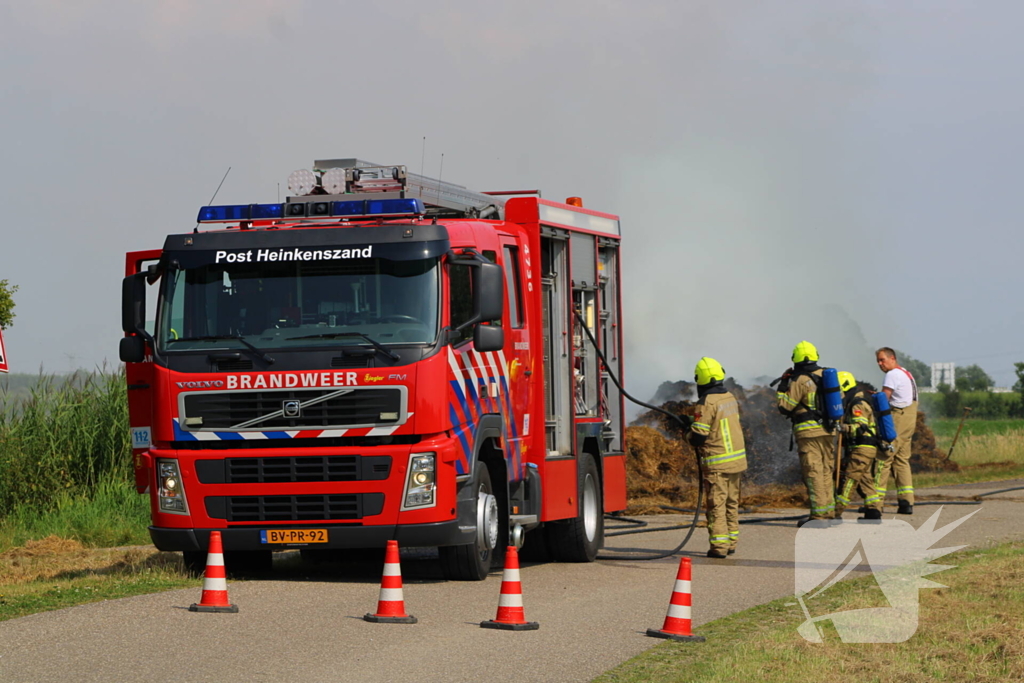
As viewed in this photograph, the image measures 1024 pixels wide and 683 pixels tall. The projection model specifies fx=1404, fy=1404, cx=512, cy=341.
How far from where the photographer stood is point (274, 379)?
11.2 metres

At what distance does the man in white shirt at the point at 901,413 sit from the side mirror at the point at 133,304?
10279 mm

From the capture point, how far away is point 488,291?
11.3m

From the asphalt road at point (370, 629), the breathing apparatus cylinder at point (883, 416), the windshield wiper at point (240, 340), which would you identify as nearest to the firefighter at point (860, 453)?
the breathing apparatus cylinder at point (883, 416)

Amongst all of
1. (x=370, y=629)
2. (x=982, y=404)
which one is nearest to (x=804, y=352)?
(x=370, y=629)

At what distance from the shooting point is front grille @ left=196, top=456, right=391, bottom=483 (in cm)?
1123

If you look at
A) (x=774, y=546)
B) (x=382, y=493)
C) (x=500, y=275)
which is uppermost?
(x=500, y=275)

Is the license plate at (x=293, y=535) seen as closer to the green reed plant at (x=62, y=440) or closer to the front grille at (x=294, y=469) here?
the front grille at (x=294, y=469)

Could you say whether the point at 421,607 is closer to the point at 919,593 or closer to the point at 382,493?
the point at 382,493

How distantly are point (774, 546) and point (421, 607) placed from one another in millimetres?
6026

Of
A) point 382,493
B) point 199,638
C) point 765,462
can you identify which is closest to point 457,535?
point 382,493

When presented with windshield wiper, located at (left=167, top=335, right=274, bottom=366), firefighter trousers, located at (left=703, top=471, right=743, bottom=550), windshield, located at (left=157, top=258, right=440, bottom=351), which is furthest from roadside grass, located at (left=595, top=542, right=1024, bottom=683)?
windshield wiper, located at (left=167, top=335, right=274, bottom=366)

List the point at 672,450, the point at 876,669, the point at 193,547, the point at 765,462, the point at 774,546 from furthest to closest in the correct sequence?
the point at 765,462 → the point at 672,450 → the point at 774,546 → the point at 193,547 → the point at 876,669

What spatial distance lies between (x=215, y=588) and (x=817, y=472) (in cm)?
835

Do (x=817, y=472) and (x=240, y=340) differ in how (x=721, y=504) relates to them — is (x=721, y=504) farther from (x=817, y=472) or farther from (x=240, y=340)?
(x=240, y=340)
